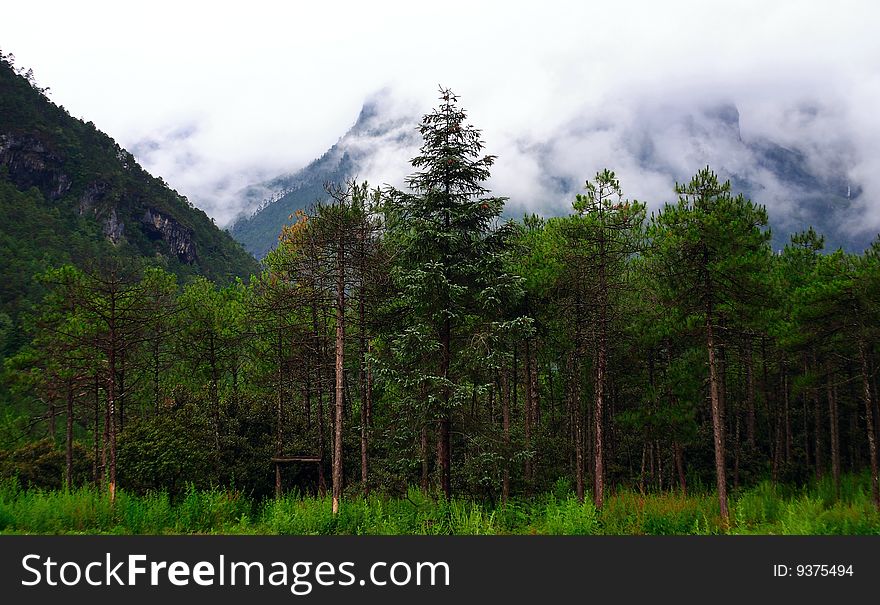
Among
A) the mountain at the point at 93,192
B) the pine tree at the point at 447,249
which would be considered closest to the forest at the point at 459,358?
the pine tree at the point at 447,249

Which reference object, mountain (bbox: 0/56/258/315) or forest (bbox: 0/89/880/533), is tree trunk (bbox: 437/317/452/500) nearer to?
forest (bbox: 0/89/880/533)

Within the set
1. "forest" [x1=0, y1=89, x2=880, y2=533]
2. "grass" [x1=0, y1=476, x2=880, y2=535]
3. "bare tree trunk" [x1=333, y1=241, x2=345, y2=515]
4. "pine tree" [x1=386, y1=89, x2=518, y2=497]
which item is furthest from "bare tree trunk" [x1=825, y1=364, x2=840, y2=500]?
"bare tree trunk" [x1=333, y1=241, x2=345, y2=515]

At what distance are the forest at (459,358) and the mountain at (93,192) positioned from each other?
93048 mm

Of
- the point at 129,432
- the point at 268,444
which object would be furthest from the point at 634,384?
the point at 129,432

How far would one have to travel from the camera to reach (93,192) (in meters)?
138

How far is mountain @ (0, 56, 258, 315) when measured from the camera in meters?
124

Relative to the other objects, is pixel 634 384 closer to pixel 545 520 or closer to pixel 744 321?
pixel 744 321

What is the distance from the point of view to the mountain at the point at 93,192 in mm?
123750

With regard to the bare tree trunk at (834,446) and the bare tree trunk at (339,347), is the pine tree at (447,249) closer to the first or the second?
the bare tree trunk at (339,347)

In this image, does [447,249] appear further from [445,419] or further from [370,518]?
[370,518]

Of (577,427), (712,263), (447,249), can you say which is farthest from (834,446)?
(447,249)

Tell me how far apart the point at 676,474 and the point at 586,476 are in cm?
553

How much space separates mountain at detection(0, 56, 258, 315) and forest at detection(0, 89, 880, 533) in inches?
3663

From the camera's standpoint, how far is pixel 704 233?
55.8ft
